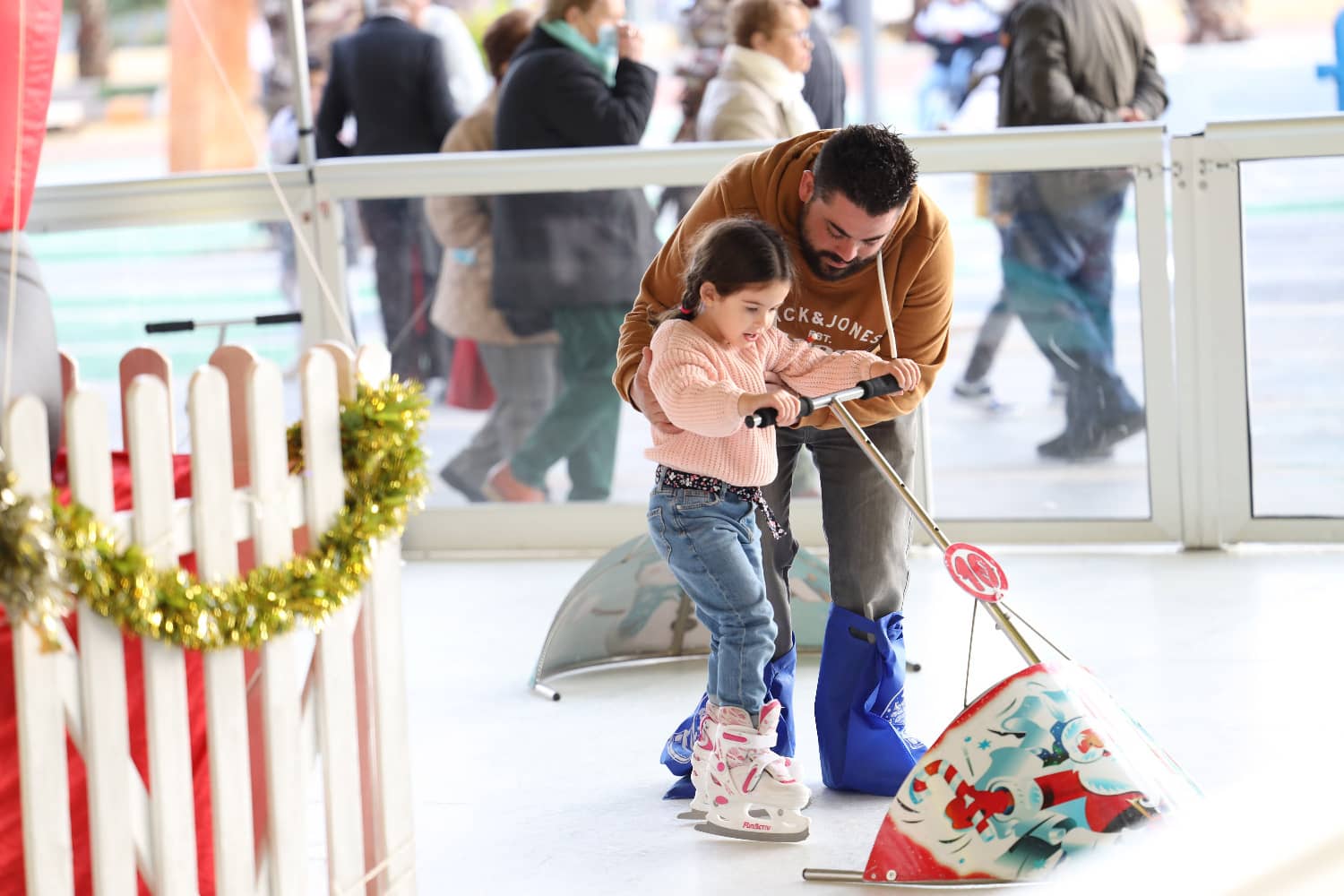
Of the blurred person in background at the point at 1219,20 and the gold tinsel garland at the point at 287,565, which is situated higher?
the blurred person in background at the point at 1219,20

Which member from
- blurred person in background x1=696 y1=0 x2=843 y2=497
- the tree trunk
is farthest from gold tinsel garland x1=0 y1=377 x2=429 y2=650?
the tree trunk

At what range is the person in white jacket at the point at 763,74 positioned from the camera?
442 centimetres

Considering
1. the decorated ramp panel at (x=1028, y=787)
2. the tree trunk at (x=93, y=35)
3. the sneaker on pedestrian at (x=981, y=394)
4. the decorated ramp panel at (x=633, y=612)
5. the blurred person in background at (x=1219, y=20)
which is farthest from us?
the tree trunk at (x=93, y=35)

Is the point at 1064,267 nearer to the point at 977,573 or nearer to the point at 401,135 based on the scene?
the point at 401,135

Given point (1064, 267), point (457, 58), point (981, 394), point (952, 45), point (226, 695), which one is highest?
point (952, 45)

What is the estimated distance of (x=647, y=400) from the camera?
8.48 feet

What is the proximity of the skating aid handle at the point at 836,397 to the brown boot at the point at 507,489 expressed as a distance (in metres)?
2.39

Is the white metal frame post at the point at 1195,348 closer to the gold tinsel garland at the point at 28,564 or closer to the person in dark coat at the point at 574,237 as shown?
the person in dark coat at the point at 574,237

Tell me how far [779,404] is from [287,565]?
724mm

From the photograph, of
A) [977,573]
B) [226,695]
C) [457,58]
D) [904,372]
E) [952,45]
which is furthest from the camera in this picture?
[952,45]

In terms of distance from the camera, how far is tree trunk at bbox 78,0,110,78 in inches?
572

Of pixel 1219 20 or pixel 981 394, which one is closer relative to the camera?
pixel 981 394

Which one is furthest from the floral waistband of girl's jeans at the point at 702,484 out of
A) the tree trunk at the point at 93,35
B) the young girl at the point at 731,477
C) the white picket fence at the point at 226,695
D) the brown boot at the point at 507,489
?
the tree trunk at the point at 93,35

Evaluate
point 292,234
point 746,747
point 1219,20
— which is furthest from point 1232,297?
point 1219,20
